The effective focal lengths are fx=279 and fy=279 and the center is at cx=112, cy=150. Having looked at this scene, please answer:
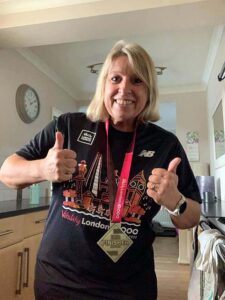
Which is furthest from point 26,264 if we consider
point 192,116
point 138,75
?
point 192,116

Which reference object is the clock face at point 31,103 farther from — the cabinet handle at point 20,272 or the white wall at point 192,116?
the white wall at point 192,116

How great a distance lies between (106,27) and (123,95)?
5.26ft

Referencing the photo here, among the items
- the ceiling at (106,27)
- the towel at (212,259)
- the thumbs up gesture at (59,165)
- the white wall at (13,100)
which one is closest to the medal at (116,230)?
the thumbs up gesture at (59,165)

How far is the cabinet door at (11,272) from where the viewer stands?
1.74 m

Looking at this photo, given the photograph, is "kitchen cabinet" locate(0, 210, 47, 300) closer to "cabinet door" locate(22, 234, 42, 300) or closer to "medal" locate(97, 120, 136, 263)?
"cabinet door" locate(22, 234, 42, 300)

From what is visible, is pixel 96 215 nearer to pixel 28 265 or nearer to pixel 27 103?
pixel 28 265

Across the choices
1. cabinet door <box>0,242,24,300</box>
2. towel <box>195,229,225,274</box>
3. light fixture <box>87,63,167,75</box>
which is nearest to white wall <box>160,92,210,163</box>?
light fixture <box>87,63,167,75</box>

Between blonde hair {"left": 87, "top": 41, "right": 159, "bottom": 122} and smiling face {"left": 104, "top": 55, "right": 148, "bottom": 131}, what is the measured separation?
14 millimetres

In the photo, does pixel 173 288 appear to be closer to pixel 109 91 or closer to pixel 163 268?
pixel 163 268

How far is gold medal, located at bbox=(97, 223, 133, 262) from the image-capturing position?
0.72m

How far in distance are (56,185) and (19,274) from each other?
4.67 feet

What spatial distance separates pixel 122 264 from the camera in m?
0.72

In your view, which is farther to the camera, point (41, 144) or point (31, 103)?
point (31, 103)

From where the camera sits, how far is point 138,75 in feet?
2.77
